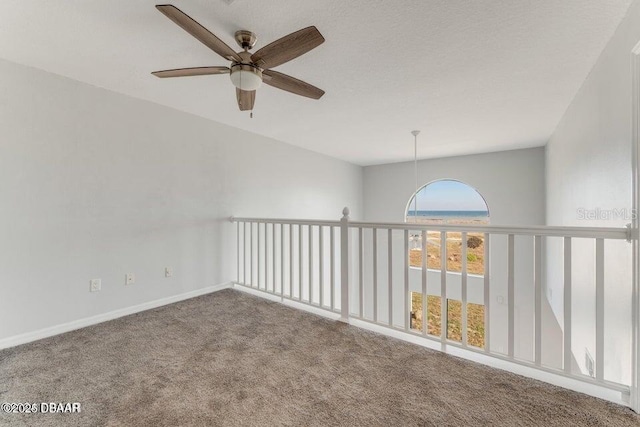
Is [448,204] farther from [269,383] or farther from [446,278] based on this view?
[269,383]

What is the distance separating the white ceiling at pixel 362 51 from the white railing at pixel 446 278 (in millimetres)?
1267

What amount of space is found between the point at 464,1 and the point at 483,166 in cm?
→ 447

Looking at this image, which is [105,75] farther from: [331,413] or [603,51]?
[603,51]

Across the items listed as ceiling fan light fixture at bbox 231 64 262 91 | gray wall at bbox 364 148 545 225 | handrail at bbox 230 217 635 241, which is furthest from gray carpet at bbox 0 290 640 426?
gray wall at bbox 364 148 545 225

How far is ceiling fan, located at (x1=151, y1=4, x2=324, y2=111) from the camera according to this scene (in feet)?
4.42

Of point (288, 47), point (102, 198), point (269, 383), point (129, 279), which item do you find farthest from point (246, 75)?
point (129, 279)

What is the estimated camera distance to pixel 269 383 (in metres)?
1.58

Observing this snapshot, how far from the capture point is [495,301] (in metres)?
5.19

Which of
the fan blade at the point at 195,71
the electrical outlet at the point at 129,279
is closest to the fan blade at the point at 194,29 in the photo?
the fan blade at the point at 195,71

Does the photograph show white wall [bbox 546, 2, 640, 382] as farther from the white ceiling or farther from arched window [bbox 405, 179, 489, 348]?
arched window [bbox 405, 179, 489, 348]

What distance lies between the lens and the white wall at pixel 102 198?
2.11 m

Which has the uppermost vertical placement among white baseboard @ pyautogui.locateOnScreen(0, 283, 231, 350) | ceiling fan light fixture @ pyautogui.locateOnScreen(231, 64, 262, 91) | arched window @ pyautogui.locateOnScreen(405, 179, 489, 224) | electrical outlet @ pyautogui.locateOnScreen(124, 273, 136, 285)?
ceiling fan light fixture @ pyautogui.locateOnScreen(231, 64, 262, 91)

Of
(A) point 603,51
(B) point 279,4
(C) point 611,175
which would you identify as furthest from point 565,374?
(B) point 279,4

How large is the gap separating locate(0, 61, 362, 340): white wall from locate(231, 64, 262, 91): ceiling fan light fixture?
1767 millimetres
